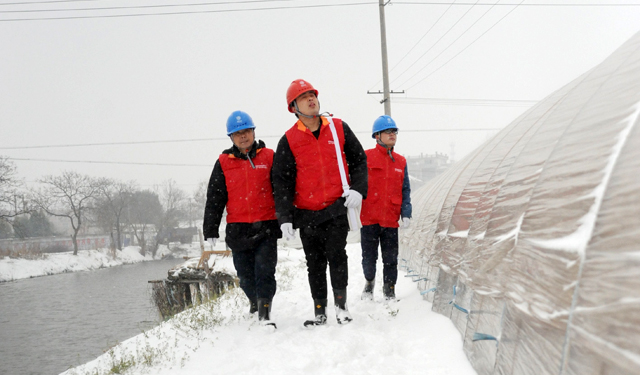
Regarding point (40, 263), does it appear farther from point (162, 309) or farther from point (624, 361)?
point (624, 361)

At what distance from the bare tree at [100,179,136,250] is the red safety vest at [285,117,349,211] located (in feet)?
197

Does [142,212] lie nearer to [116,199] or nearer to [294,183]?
[116,199]

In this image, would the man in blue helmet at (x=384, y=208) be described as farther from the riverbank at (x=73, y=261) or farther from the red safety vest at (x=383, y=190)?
the riverbank at (x=73, y=261)

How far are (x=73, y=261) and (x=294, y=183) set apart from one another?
4535 cm

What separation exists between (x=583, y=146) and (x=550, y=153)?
0.39 meters

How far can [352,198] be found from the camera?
3467 millimetres

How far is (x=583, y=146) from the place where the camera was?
1825mm

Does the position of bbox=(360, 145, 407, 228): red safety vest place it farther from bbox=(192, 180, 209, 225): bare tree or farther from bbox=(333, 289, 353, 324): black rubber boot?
bbox=(192, 180, 209, 225): bare tree

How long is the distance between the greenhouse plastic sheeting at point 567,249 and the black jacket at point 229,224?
1823 millimetres

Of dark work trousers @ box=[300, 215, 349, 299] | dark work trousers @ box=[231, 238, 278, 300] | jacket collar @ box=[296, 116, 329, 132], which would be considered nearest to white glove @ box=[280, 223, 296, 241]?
dark work trousers @ box=[300, 215, 349, 299]

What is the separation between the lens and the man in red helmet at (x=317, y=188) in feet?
11.5

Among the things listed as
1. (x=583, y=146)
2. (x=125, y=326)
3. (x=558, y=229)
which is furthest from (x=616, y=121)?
(x=125, y=326)

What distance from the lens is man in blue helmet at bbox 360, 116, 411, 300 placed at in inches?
176

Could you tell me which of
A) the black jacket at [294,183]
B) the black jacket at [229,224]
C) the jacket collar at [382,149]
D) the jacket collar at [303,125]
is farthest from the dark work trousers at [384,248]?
the jacket collar at [303,125]
